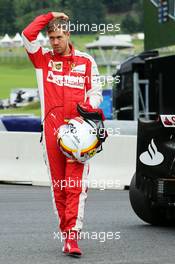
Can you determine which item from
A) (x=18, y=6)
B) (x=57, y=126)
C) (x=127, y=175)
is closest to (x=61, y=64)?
(x=57, y=126)

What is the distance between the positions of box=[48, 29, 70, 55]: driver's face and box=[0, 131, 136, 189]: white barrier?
7.65 meters

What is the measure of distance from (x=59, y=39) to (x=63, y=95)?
16.8 inches

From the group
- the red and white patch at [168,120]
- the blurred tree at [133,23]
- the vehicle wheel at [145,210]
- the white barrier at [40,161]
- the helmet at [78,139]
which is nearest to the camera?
the helmet at [78,139]

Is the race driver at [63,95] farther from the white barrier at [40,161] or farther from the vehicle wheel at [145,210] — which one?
the white barrier at [40,161]

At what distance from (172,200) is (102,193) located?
528 cm

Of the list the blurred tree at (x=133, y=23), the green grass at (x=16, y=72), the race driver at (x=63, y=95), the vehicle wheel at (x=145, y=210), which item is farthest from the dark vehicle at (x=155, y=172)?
the blurred tree at (x=133, y=23)

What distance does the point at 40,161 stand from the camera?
54.6 feet

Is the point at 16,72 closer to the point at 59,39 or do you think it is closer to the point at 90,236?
the point at 90,236

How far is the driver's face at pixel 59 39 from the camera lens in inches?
318

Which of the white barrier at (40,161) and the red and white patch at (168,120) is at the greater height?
the red and white patch at (168,120)

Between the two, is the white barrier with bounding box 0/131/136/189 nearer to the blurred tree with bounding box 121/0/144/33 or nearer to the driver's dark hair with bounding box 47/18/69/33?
the driver's dark hair with bounding box 47/18/69/33

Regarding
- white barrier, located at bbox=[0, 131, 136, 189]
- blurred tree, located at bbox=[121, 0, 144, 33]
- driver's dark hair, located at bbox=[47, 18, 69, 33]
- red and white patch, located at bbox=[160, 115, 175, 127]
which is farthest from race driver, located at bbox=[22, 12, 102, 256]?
blurred tree, located at bbox=[121, 0, 144, 33]

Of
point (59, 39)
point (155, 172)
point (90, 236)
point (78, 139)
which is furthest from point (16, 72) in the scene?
point (78, 139)

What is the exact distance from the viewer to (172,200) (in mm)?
9578
